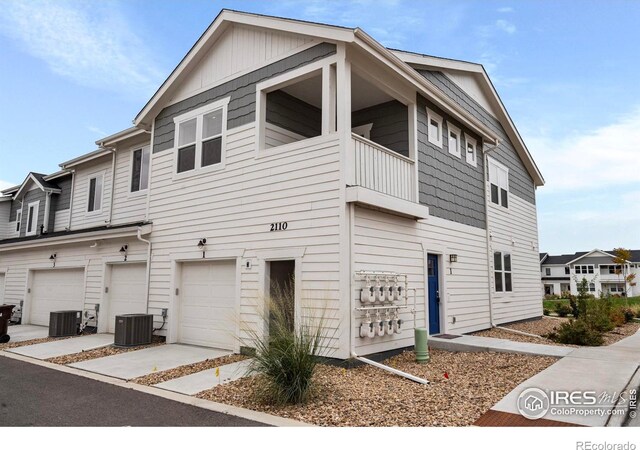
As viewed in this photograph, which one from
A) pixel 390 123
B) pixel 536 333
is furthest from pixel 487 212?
pixel 390 123

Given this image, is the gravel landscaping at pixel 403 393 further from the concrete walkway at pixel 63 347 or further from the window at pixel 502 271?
the window at pixel 502 271

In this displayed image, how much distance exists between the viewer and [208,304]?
32.4ft

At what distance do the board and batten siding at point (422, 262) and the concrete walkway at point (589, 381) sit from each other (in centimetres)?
279

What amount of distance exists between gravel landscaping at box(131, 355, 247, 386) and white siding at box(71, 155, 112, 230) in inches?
318

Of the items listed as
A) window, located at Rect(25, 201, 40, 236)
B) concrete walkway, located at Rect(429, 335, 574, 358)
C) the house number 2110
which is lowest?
concrete walkway, located at Rect(429, 335, 574, 358)

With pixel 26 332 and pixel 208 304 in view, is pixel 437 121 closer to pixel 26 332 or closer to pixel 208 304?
pixel 208 304

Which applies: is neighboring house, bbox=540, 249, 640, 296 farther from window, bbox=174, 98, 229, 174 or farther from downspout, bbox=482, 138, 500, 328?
window, bbox=174, 98, 229, 174

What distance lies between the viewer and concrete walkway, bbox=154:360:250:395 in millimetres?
6305

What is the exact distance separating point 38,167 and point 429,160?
1717cm

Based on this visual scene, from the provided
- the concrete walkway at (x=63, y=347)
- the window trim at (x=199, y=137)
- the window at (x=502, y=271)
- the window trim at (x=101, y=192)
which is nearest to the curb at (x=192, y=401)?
the concrete walkway at (x=63, y=347)

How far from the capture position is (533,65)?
28.5ft

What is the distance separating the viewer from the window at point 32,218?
60.0ft

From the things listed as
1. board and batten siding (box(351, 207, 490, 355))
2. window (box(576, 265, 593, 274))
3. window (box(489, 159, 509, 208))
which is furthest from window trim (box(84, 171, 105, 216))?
window (box(576, 265, 593, 274))

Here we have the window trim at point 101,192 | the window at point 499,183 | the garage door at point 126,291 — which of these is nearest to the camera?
the garage door at point 126,291
